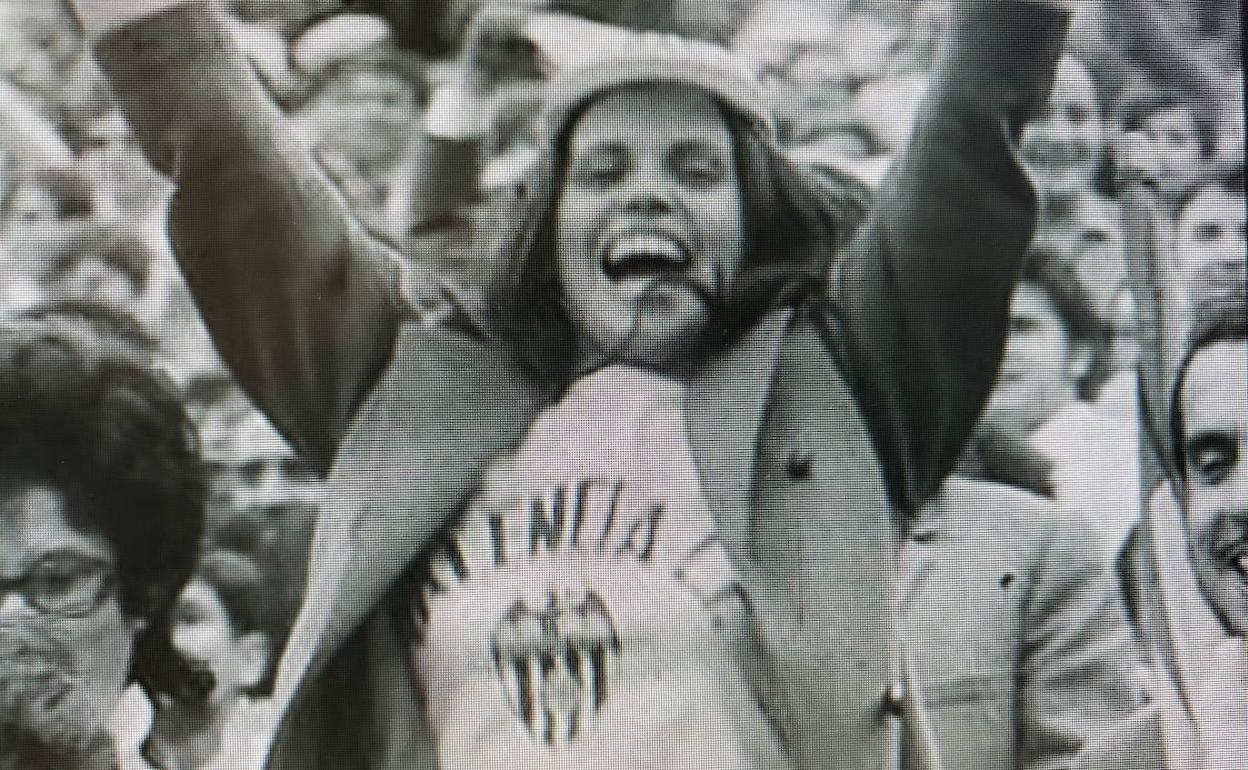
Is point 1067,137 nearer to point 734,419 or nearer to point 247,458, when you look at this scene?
point 734,419

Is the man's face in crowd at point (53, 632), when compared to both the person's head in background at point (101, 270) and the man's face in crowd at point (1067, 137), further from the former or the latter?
the man's face in crowd at point (1067, 137)

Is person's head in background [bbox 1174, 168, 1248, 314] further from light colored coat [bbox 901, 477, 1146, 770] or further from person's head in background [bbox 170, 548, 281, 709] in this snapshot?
person's head in background [bbox 170, 548, 281, 709]

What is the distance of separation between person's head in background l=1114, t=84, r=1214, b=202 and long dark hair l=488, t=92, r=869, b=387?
268 mm

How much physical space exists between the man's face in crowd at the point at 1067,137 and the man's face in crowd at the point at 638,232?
0.97 feet

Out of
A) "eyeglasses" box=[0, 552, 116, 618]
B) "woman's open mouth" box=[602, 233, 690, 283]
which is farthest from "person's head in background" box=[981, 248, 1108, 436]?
"eyeglasses" box=[0, 552, 116, 618]

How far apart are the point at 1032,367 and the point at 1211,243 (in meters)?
0.23

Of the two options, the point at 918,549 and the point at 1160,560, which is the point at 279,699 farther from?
the point at 1160,560

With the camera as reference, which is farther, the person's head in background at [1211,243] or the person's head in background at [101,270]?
the person's head in background at [1211,243]

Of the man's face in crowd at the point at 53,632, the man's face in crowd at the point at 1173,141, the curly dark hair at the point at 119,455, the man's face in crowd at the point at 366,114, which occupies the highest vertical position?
the man's face in crowd at the point at 1173,141

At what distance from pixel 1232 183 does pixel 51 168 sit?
105cm

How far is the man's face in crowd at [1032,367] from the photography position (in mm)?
1264

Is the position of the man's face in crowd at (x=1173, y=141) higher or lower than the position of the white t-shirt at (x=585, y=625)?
higher

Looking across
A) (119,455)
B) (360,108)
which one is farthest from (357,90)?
(119,455)

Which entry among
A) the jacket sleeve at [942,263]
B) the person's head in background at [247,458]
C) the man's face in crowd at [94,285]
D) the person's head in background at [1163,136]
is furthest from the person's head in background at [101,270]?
the person's head in background at [1163,136]
